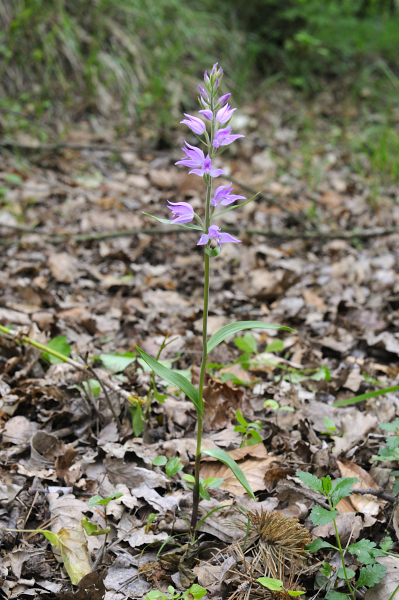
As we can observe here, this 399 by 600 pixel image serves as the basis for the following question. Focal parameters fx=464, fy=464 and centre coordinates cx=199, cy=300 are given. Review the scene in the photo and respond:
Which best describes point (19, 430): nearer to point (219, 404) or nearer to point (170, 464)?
point (170, 464)

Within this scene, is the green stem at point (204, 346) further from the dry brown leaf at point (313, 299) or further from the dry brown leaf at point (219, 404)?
the dry brown leaf at point (313, 299)

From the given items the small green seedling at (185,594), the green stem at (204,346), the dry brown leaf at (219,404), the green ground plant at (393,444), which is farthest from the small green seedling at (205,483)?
the green ground plant at (393,444)

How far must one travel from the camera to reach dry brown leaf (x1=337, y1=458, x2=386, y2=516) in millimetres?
1487

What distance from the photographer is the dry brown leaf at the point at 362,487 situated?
1487 millimetres

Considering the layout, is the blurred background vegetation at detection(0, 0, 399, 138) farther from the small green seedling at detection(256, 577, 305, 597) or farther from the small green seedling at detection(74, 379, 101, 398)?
the small green seedling at detection(256, 577, 305, 597)

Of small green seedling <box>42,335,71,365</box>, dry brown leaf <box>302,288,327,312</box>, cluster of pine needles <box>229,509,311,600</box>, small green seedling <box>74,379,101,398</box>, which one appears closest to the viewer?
cluster of pine needles <box>229,509,311,600</box>

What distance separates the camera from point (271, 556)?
1332 mm

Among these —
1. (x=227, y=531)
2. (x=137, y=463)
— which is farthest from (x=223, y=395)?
(x=227, y=531)

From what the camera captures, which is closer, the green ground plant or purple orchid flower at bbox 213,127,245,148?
purple orchid flower at bbox 213,127,245,148

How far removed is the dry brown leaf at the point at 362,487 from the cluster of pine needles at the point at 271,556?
275 millimetres

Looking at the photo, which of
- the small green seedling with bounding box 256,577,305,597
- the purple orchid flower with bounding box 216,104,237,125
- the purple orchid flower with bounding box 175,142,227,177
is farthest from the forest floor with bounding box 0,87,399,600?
the purple orchid flower with bounding box 216,104,237,125

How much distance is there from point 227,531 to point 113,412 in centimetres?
59

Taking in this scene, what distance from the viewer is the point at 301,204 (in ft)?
14.1

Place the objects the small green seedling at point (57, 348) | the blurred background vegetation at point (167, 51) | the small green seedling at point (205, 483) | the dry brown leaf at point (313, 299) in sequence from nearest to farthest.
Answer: the small green seedling at point (205, 483) < the small green seedling at point (57, 348) < the dry brown leaf at point (313, 299) < the blurred background vegetation at point (167, 51)
